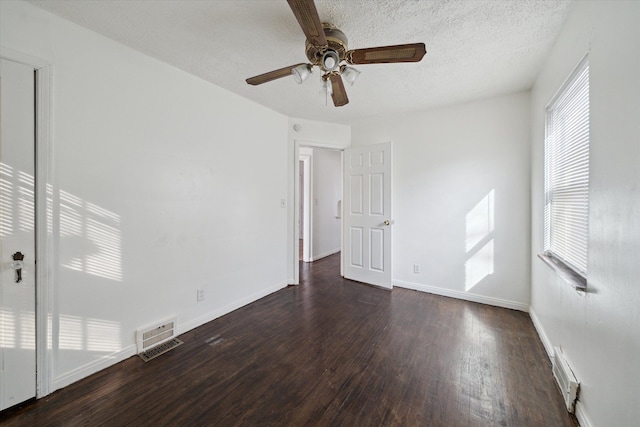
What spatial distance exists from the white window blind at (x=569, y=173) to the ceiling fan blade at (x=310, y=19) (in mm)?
1585

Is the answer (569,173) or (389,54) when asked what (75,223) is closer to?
(389,54)

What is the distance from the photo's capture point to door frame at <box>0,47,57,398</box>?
5.20 ft

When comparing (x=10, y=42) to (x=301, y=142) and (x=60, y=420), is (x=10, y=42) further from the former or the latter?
(x=301, y=142)

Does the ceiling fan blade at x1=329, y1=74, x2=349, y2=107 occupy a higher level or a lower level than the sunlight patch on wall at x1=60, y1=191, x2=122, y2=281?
higher

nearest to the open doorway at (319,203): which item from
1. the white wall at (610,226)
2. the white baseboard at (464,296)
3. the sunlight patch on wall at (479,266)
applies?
the white baseboard at (464,296)

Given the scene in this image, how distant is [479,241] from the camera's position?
10.1ft


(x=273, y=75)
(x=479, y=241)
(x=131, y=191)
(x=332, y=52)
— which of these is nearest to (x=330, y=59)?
(x=332, y=52)

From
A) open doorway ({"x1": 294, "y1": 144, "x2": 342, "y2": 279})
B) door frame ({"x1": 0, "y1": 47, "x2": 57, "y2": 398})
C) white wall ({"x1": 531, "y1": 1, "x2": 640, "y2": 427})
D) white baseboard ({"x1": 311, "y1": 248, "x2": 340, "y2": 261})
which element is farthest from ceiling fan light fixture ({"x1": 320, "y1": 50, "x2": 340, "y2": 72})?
white baseboard ({"x1": 311, "y1": 248, "x2": 340, "y2": 261})

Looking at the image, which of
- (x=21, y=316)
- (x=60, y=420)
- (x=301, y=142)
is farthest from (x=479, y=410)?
(x=301, y=142)

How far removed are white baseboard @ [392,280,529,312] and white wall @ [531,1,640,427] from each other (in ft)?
4.45

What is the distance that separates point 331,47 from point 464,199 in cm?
253

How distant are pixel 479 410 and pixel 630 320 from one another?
974mm

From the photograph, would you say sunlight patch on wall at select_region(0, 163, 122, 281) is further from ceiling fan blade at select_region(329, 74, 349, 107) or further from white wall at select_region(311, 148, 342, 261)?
white wall at select_region(311, 148, 342, 261)

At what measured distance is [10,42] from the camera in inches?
58.4
